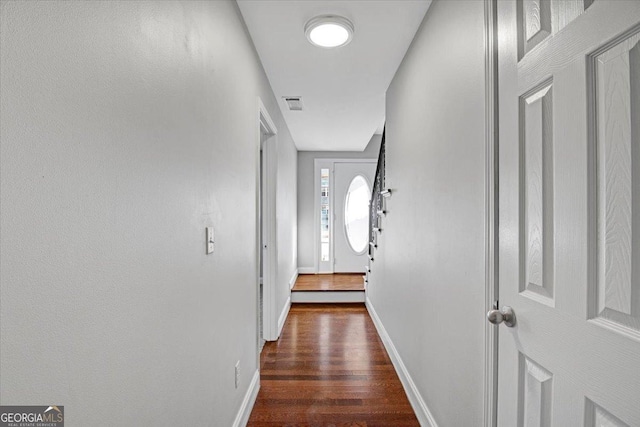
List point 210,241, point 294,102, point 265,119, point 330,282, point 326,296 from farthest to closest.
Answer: point 330,282 → point 326,296 → point 294,102 → point 265,119 → point 210,241

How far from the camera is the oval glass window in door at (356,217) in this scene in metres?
5.62

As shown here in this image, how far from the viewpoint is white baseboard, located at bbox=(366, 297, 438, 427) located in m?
1.84

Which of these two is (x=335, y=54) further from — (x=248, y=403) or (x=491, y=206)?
(x=248, y=403)

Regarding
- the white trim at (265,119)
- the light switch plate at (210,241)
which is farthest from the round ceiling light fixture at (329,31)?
the light switch plate at (210,241)

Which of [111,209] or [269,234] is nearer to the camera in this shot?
[111,209]

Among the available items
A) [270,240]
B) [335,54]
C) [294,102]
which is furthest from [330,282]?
[335,54]

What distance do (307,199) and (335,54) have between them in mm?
3456

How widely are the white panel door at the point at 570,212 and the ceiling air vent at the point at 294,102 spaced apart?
2.29 metres

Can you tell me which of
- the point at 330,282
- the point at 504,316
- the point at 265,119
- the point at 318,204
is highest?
the point at 265,119

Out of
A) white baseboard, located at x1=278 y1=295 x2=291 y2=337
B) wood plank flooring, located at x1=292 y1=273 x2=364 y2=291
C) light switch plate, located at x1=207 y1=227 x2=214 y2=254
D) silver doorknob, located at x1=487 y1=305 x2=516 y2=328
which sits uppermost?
light switch plate, located at x1=207 y1=227 x2=214 y2=254

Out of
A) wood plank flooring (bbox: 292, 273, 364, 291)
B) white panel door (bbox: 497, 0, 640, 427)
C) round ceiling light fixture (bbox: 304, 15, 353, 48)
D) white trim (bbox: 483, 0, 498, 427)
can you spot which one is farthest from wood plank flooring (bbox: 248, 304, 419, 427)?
round ceiling light fixture (bbox: 304, 15, 353, 48)

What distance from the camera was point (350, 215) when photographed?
18.5 feet

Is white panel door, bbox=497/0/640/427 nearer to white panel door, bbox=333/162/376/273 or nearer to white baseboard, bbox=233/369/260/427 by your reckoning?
white baseboard, bbox=233/369/260/427

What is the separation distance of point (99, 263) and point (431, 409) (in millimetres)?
1782
